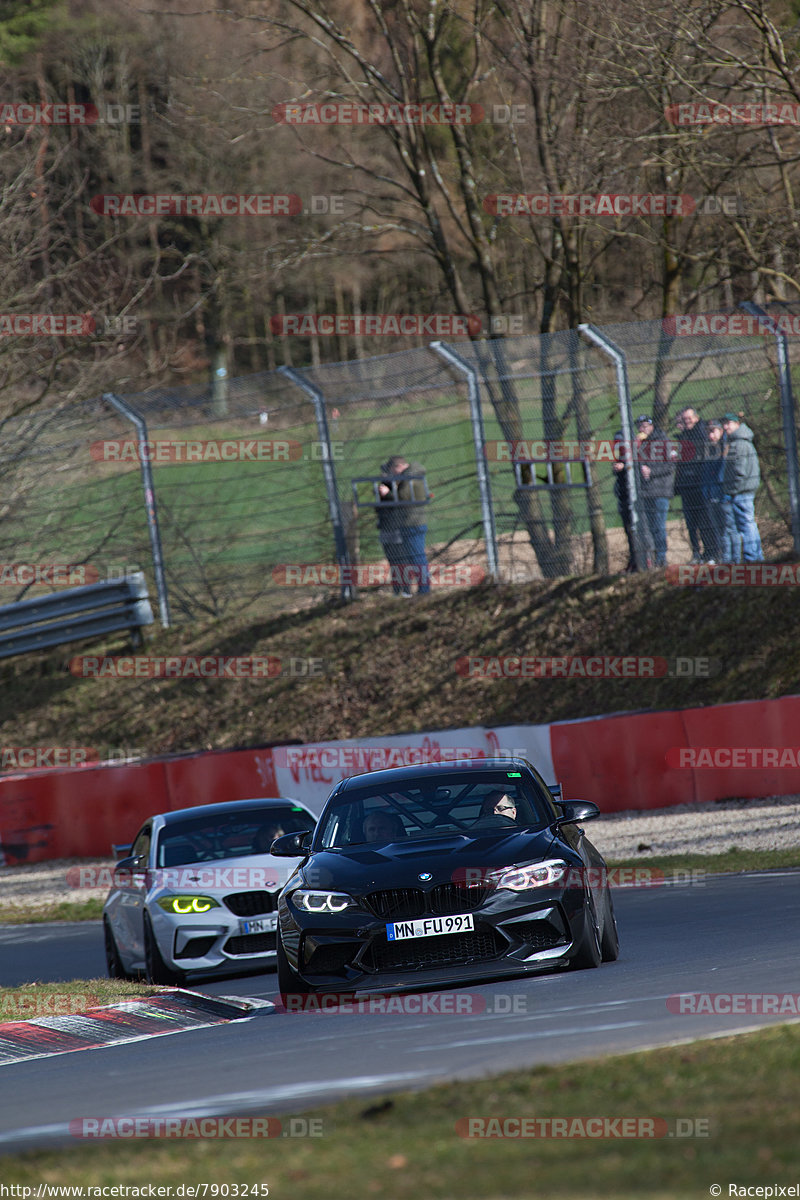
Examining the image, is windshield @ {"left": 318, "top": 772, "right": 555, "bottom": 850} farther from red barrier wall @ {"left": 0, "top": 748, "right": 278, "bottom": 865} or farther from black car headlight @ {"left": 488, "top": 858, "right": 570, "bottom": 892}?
red barrier wall @ {"left": 0, "top": 748, "right": 278, "bottom": 865}

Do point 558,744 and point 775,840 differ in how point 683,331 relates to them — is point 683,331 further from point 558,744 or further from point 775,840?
point 775,840

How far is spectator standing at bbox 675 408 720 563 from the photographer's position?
65.6 feet

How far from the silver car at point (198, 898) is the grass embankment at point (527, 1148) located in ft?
19.6

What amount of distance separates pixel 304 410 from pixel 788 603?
7883 millimetres

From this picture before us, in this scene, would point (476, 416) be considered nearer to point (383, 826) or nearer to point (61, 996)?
point (61, 996)

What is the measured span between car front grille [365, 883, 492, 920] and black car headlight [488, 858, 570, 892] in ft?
0.31

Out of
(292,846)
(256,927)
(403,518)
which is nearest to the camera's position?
(292,846)

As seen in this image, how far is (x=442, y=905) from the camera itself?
857cm

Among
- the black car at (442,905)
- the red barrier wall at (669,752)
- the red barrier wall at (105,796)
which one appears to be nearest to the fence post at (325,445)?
the red barrier wall at (105,796)

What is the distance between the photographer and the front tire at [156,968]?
11789 mm

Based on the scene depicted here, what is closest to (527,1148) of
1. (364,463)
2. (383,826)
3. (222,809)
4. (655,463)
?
(383,826)

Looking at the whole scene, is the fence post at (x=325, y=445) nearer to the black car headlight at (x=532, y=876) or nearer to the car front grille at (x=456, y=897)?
the black car headlight at (x=532, y=876)

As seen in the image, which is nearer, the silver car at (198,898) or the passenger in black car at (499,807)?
the passenger in black car at (499,807)

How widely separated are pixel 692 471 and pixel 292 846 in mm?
11782
